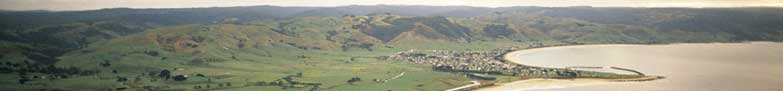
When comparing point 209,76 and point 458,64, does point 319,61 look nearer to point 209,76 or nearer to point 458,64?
point 458,64

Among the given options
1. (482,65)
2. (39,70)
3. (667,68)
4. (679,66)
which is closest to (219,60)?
(39,70)

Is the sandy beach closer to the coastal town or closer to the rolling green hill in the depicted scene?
the coastal town

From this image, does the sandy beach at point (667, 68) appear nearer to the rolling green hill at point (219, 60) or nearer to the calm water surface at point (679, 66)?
the calm water surface at point (679, 66)

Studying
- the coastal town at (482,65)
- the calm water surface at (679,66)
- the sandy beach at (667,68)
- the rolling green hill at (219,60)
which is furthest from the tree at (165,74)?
the calm water surface at (679,66)

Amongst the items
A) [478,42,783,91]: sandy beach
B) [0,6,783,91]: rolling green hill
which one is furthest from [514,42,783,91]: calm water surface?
[0,6,783,91]: rolling green hill

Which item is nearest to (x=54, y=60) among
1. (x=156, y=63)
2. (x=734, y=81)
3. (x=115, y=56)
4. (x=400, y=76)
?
(x=115, y=56)

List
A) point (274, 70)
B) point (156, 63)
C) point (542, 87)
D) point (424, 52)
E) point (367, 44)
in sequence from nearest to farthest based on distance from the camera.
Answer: point (542, 87)
point (274, 70)
point (156, 63)
point (424, 52)
point (367, 44)

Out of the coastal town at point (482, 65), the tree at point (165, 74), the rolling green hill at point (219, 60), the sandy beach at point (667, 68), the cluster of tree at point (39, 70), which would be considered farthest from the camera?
the coastal town at point (482, 65)

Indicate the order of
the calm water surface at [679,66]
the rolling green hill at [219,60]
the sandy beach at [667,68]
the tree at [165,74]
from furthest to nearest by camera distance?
the tree at [165,74] → the rolling green hill at [219,60] → the sandy beach at [667,68] → the calm water surface at [679,66]
